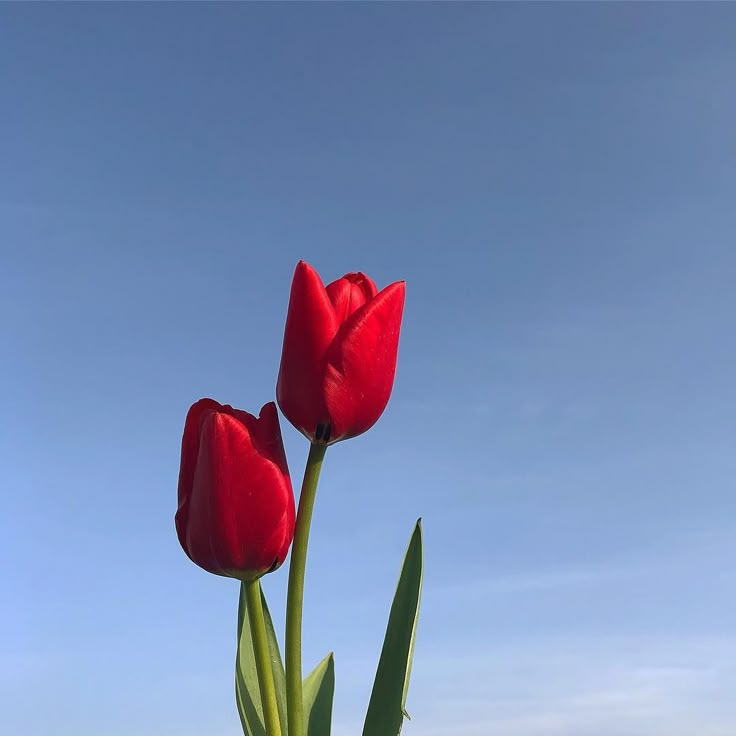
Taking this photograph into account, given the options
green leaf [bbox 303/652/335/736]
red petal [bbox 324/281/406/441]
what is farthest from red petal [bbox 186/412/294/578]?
green leaf [bbox 303/652/335/736]

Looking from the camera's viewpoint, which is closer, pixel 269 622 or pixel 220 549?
pixel 220 549

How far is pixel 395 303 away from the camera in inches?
61.6

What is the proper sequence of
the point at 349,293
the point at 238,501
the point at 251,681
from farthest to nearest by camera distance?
1. the point at 251,681
2. the point at 349,293
3. the point at 238,501

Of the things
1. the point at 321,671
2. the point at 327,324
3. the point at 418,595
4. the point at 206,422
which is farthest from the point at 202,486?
the point at 321,671

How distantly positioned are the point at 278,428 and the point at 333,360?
139 mm

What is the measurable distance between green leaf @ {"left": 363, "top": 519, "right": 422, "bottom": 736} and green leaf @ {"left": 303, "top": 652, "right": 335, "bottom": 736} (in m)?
0.16

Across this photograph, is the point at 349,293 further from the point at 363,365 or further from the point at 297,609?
the point at 297,609

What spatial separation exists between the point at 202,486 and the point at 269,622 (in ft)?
1.49

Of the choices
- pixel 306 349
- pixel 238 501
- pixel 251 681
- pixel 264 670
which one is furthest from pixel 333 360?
pixel 251 681

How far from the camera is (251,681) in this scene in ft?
5.78

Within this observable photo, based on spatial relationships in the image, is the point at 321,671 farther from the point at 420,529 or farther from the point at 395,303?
the point at 395,303

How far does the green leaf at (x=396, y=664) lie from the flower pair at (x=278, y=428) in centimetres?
25

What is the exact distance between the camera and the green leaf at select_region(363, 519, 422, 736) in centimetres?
160

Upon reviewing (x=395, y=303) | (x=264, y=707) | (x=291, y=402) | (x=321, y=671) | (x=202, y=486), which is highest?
(x=395, y=303)
